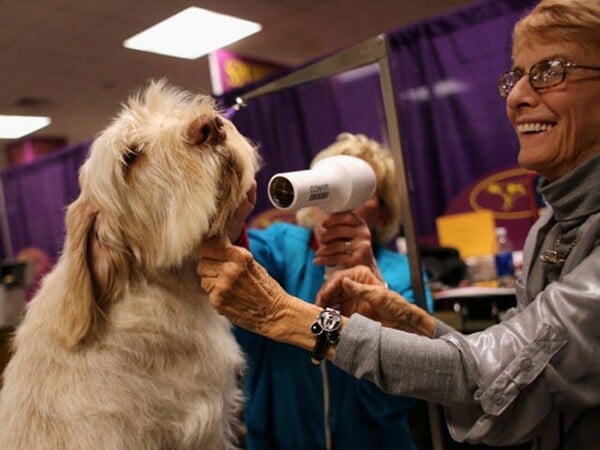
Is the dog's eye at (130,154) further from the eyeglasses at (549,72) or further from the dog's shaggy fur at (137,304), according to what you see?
the eyeglasses at (549,72)

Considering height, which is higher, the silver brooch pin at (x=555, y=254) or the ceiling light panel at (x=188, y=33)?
the ceiling light panel at (x=188, y=33)

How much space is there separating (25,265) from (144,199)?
0.47 m

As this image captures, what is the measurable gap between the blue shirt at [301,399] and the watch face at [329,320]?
418mm

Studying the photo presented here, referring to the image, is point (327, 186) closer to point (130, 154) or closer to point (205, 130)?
point (205, 130)

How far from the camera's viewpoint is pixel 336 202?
1.03 meters

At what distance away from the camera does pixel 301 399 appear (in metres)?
1.31

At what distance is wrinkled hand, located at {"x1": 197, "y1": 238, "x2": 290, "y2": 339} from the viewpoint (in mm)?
842

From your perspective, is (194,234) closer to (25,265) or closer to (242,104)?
(242,104)

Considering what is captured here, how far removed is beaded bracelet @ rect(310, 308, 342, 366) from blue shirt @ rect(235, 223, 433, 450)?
1.39 feet

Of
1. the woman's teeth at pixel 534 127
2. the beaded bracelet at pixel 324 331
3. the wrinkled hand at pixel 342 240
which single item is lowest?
the beaded bracelet at pixel 324 331

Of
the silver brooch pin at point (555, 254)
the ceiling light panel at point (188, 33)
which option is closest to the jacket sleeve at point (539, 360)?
the silver brooch pin at point (555, 254)

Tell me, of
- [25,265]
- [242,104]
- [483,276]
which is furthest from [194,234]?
[483,276]

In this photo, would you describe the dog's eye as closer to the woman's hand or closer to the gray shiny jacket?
the woman's hand

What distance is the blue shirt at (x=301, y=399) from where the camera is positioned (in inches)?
50.8
